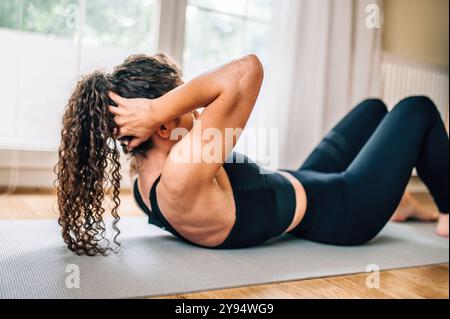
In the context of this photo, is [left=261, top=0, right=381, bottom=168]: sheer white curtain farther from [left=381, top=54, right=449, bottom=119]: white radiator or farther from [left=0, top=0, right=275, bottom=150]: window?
[left=0, top=0, right=275, bottom=150]: window

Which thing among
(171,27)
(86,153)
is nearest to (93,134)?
(86,153)

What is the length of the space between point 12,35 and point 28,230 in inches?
39.8

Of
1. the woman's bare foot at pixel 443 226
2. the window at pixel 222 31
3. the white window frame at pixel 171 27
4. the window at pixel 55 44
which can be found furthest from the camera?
the window at pixel 222 31

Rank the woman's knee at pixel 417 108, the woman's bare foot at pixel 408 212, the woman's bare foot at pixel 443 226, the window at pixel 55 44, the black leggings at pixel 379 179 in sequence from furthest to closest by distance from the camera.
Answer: the woman's bare foot at pixel 408 212
the window at pixel 55 44
the woman's bare foot at pixel 443 226
the woman's knee at pixel 417 108
the black leggings at pixel 379 179

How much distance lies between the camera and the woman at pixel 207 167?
40.1 inches

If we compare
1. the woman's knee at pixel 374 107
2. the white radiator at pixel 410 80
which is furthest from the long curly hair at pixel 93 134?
the white radiator at pixel 410 80

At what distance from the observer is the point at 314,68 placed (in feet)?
8.81

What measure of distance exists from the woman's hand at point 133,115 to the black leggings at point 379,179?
0.54 m

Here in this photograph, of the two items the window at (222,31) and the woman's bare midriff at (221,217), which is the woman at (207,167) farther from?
the window at (222,31)

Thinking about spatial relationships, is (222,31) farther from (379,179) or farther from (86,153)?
(86,153)

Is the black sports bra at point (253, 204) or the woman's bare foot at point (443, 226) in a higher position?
the black sports bra at point (253, 204)

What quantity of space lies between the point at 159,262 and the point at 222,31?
1651mm

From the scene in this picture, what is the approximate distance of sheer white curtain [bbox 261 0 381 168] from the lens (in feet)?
8.47

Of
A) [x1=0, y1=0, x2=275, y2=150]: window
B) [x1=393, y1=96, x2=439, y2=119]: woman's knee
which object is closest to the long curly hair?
[x1=0, y1=0, x2=275, y2=150]: window
